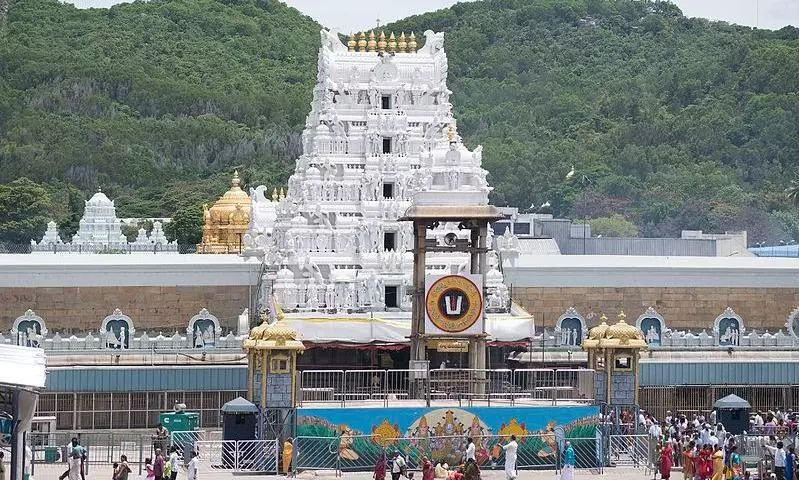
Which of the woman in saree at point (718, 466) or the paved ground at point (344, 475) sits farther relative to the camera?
the paved ground at point (344, 475)

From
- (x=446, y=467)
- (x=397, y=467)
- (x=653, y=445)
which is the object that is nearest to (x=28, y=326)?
(x=446, y=467)

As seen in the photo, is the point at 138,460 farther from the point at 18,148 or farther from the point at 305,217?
the point at 18,148

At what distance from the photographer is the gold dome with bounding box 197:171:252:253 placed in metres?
92.5

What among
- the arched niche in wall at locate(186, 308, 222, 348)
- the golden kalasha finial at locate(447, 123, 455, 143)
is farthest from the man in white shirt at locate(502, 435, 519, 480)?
the golden kalasha finial at locate(447, 123, 455, 143)

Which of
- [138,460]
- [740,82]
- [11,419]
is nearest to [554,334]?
[138,460]

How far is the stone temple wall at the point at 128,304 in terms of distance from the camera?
66.8 metres

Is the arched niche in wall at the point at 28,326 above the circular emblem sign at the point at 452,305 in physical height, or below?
below

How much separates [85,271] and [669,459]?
26.6 m

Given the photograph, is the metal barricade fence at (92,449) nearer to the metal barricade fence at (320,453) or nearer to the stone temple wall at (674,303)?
the metal barricade fence at (320,453)

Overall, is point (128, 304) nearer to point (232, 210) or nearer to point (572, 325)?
point (572, 325)

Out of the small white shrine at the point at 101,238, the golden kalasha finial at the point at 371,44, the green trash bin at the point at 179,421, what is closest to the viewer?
the green trash bin at the point at 179,421

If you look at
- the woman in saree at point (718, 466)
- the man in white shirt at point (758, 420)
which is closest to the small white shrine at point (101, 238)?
the man in white shirt at point (758, 420)

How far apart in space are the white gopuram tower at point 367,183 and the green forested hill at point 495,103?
204ft

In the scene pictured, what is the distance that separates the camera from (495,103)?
150 metres
